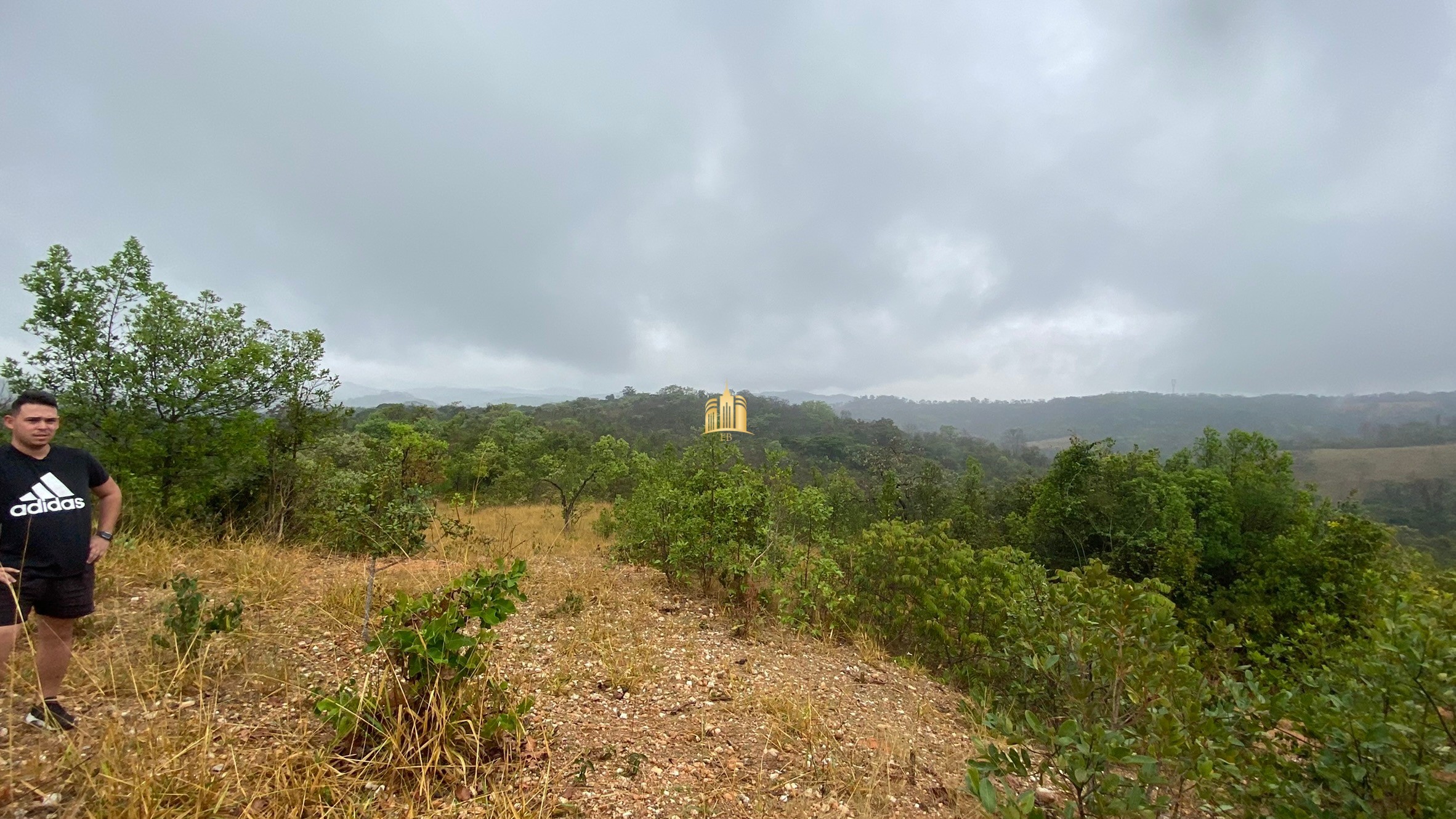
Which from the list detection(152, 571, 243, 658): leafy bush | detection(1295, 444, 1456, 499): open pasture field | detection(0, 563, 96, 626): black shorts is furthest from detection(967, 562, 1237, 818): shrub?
detection(1295, 444, 1456, 499): open pasture field

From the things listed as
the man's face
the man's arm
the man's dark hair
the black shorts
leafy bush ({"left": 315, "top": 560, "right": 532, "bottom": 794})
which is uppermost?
the man's dark hair

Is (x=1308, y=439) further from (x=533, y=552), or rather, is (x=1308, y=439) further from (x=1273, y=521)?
(x=533, y=552)

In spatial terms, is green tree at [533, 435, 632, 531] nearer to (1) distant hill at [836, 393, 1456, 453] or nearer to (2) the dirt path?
(2) the dirt path

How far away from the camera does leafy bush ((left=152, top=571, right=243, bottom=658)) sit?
2.78m

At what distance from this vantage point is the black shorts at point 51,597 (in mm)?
2287

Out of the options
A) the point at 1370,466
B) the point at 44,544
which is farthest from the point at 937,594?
the point at 1370,466

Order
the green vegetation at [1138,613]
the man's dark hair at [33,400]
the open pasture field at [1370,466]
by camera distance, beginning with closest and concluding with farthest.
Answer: the green vegetation at [1138,613] → the man's dark hair at [33,400] → the open pasture field at [1370,466]

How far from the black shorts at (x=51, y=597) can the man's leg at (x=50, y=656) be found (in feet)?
0.19

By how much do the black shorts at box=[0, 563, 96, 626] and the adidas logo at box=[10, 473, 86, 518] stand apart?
0.30 meters

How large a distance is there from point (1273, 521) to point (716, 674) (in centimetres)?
1273

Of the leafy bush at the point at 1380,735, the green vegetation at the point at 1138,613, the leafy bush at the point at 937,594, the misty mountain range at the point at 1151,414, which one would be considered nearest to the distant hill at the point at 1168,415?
the misty mountain range at the point at 1151,414

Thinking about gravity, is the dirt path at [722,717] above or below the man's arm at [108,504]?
below

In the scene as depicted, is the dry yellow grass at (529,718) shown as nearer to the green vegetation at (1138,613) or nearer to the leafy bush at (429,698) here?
the leafy bush at (429,698)

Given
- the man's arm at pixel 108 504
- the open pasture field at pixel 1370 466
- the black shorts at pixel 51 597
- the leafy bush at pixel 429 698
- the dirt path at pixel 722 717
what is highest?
the man's arm at pixel 108 504
